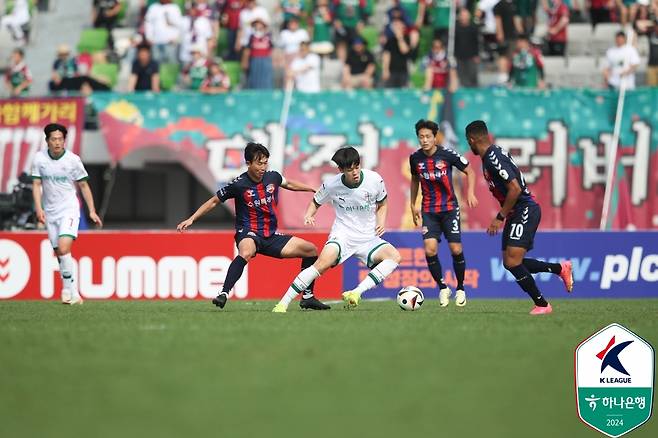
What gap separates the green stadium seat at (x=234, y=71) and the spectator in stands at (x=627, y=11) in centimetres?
720

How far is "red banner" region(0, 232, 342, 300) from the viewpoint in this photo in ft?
63.0

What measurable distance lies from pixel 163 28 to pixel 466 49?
5913 millimetres

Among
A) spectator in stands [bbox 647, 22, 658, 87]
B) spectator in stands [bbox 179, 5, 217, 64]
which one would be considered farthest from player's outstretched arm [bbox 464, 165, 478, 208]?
spectator in stands [bbox 179, 5, 217, 64]

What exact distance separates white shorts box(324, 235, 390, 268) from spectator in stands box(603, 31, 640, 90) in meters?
9.78

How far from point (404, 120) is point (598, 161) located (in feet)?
11.0

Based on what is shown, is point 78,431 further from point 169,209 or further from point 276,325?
point 169,209

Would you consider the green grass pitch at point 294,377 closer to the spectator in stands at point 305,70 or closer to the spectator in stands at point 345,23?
the spectator in stands at point 305,70

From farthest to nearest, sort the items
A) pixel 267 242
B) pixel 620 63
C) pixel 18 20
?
pixel 18 20
pixel 620 63
pixel 267 242

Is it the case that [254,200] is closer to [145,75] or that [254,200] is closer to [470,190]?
[470,190]

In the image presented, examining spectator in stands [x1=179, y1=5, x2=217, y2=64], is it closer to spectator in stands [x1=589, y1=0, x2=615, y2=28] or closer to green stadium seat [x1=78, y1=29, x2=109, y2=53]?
green stadium seat [x1=78, y1=29, x2=109, y2=53]

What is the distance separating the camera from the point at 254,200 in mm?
14539

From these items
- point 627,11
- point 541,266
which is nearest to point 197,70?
point 627,11

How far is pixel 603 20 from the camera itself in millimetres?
24641

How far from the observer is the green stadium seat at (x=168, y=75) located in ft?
83.0
